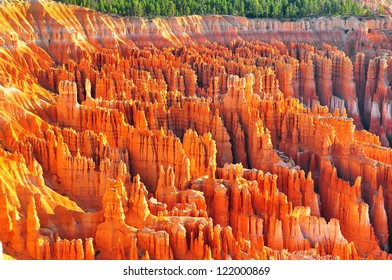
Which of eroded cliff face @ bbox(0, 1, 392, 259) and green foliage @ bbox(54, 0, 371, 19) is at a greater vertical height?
green foliage @ bbox(54, 0, 371, 19)

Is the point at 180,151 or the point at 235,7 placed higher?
the point at 235,7

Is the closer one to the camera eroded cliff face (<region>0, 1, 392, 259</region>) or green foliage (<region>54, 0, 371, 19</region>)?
eroded cliff face (<region>0, 1, 392, 259</region>)

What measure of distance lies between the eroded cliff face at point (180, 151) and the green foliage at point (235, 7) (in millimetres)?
7039

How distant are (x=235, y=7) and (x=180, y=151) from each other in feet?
199

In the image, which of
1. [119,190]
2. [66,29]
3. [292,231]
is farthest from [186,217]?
[66,29]

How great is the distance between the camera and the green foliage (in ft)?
294

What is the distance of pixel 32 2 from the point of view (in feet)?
258

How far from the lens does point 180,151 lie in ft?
147

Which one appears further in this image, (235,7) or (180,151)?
(235,7)

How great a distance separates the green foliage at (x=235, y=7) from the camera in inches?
3531

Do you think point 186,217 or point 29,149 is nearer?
point 186,217

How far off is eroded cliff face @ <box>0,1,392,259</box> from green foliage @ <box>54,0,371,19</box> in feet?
23.1
